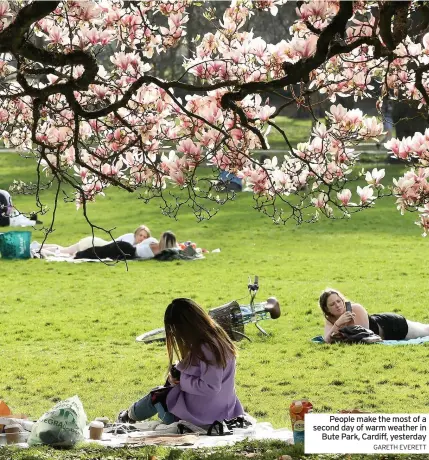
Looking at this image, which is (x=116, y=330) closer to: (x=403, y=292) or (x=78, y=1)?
(x=403, y=292)

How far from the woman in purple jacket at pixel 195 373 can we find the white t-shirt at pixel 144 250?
42.4 ft

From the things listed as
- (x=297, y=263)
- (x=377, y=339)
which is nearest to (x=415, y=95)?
(x=377, y=339)

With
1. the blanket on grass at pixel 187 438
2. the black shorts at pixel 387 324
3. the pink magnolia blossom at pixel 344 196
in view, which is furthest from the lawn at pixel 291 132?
the blanket on grass at pixel 187 438

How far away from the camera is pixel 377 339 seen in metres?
13.5

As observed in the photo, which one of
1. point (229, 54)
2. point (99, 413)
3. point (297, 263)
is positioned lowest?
point (99, 413)

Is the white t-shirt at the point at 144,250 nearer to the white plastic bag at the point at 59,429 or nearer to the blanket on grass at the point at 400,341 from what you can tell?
the blanket on grass at the point at 400,341

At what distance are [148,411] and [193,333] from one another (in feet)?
3.16

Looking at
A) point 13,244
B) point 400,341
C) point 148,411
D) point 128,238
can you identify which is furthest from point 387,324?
point 13,244

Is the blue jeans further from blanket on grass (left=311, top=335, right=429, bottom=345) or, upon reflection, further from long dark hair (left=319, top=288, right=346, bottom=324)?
blanket on grass (left=311, top=335, right=429, bottom=345)

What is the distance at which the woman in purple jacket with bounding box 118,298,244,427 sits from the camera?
28.1 feet

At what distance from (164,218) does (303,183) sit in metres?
21.7

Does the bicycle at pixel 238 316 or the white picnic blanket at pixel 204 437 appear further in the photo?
the bicycle at pixel 238 316

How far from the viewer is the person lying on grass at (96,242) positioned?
21938 mm

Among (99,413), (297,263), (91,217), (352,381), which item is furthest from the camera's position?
(91,217)
